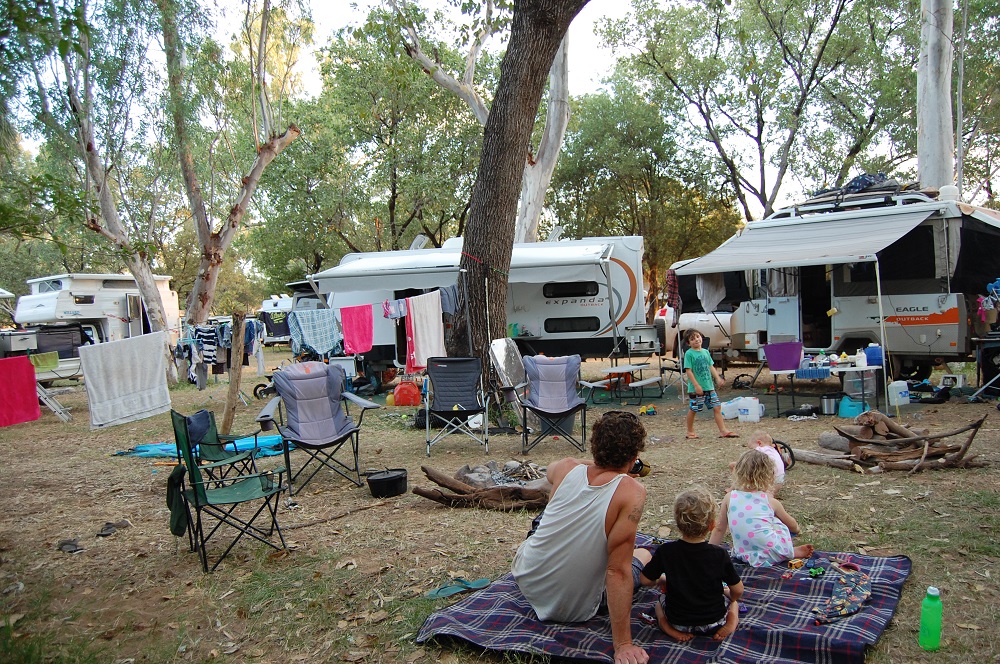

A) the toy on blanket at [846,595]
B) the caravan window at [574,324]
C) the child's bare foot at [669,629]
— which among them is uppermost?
the caravan window at [574,324]

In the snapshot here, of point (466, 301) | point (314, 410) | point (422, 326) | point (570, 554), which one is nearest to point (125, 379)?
point (422, 326)

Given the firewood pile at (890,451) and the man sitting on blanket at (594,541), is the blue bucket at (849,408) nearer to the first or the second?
the firewood pile at (890,451)

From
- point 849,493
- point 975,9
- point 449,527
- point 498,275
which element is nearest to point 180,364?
point 498,275

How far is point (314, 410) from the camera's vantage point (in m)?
5.88

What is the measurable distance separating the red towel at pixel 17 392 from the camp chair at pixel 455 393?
213 inches

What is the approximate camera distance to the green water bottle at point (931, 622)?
2.60 m

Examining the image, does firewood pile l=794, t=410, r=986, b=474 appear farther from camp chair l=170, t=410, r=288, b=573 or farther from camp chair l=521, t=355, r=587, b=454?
camp chair l=170, t=410, r=288, b=573

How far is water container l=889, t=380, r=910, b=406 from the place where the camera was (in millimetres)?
7789

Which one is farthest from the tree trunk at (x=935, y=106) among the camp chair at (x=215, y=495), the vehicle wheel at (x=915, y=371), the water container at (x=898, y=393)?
the camp chair at (x=215, y=495)

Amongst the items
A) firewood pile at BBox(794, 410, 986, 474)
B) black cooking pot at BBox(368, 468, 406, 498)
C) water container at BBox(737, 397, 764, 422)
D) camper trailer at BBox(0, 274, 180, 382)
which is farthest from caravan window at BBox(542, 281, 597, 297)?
camper trailer at BBox(0, 274, 180, 382)

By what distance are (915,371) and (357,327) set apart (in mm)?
8048

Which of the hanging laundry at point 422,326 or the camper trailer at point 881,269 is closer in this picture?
the camper trailer at point 881,269

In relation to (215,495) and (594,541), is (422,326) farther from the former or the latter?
(594,541)

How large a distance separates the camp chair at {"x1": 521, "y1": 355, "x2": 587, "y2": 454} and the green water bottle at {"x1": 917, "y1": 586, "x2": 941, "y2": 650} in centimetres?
400
